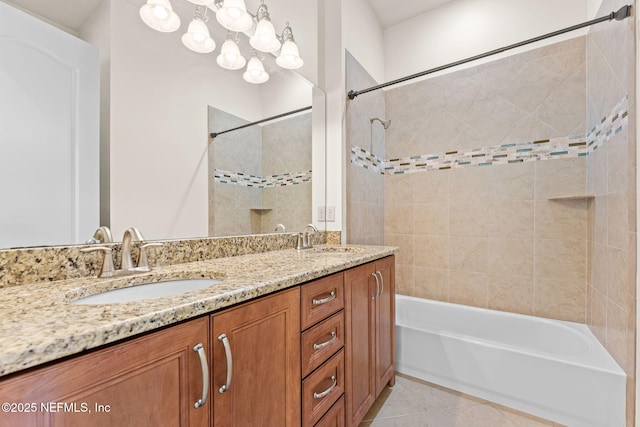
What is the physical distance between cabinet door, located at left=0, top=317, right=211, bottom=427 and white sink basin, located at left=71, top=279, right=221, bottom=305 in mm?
365

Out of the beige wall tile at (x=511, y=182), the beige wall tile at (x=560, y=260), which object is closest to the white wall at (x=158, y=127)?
the beige wall tile at (x=511, y=182)

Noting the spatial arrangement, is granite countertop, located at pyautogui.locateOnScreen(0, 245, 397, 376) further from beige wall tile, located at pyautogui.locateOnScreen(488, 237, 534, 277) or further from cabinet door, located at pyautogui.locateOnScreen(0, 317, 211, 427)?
beige wall tile, located at pyautogui.locateOnScreen(488, 237, 534, 277)

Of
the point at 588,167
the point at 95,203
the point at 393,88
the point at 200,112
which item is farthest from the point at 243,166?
the point at 588,167

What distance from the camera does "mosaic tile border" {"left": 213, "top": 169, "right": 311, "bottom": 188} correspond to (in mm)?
1460

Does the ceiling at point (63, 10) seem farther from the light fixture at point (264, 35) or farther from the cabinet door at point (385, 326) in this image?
the cabinet door at point (385, 326)

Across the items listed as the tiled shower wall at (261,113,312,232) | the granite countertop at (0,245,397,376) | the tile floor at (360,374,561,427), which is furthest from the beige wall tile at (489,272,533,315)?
the granite countertop at (0,245,397,376)

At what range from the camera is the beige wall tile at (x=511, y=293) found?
81.9 inches

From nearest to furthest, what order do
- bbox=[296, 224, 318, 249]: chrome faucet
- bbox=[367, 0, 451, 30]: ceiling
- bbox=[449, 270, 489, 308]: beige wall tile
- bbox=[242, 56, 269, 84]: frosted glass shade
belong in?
bbox=[242, 56, 269, 84]: frosted glass shade
bbox=[296, 224, 318, 249]: chrome faucet
bbox=[449, 270, 489, 308]: beige wall tile
bbox=[367, 0, 451, 30]: ceiling

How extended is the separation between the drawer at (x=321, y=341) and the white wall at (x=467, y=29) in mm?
2352

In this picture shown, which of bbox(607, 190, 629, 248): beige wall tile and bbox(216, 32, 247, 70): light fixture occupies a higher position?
bbox(216, 32, 247, 70): light fixture

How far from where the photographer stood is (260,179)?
1.68m

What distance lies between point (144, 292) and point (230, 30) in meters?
1.32

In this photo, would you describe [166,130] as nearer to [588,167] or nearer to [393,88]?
[393,88]

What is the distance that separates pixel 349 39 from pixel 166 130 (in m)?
1.63
